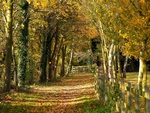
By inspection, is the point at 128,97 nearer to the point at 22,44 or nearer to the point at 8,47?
the point at 8,47

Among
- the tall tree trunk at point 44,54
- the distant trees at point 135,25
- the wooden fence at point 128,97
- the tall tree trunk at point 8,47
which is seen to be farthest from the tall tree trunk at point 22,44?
the tall tree trunk at point 44,54

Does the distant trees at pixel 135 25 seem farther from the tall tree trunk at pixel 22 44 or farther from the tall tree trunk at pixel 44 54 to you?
the tall tree trunk at pixel 44 54

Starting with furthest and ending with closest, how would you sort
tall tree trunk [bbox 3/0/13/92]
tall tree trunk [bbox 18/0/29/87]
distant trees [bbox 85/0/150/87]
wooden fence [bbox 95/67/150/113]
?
1. tall tree trunk [bbox 18/0/29/87]
2. tall tree trunk [bbox 3/0/13/92]
3. distant trees [bbox 85/0/150/87]
4. wooden fence [bbox 95/67/150/113]

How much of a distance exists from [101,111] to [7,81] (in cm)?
842

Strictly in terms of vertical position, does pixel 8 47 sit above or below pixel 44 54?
below

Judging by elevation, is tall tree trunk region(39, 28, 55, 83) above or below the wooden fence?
above

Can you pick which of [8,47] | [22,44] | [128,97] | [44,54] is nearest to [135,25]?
[128,97]

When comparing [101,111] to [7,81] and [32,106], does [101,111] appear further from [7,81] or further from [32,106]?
[7,81]

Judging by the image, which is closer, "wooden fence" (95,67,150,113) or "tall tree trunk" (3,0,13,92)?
"wooden fence" (95,67,150,113)

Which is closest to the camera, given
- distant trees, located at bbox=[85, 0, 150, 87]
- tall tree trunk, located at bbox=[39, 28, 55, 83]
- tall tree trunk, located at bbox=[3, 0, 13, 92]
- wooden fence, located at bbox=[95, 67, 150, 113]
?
wooden fence, located at bbox=[95, 67, 150, 113]

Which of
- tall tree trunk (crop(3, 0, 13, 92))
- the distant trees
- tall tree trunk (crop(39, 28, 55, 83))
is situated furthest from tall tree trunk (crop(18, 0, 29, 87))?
tall tree trunk (crop(39, 28, 55, 83))

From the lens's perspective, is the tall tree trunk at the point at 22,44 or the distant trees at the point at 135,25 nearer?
the distant trees at the point at 135,25

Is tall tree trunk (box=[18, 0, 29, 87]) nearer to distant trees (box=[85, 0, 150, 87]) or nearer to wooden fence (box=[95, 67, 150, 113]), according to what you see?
→ distant trees (box=[85, 0, 150, 87])

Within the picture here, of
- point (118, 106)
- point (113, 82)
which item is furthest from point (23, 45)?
point (118, 106)
